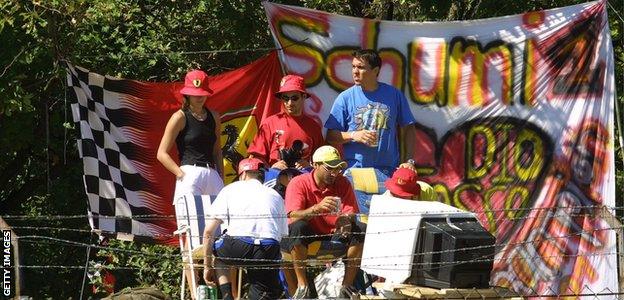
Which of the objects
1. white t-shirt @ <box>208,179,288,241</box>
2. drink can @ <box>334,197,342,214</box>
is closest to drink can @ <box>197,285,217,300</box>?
white t-shirt @ <box>208,179,288,241</box>

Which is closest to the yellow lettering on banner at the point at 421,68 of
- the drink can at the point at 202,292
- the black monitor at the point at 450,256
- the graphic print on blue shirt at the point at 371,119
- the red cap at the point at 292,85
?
the graphic print on blue shirt at the point at 371,119

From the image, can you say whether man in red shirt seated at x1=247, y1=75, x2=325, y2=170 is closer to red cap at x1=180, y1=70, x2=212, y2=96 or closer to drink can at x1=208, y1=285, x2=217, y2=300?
red cap at x1=180, y1=70, x2=212, y2=96

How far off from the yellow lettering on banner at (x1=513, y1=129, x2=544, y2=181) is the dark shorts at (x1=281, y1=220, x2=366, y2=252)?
2441 millimetres

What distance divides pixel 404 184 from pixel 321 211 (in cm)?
68

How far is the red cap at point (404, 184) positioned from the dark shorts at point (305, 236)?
361 millimetres

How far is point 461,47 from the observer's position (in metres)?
12.4

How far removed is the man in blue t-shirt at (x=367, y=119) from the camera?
11266mm

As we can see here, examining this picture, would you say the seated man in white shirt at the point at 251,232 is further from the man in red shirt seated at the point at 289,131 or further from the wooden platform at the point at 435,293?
the man in red shirt seated at the point at 289,131

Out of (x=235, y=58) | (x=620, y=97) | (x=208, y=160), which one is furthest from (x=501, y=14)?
(x=208, y=160)

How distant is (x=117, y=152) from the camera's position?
12.2 m

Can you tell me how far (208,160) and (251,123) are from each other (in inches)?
61.9

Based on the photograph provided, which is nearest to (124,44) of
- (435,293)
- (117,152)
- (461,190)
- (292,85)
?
(117,152)

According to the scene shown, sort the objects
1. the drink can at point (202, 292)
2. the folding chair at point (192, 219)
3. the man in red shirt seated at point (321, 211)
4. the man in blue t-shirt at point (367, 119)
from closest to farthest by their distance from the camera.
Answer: the drink can at point (202, 292) → the man in red shirt seated at point (321, 211) → the folding chair at point (192, 219) → the man in blue t-shirt at point (367, 119)

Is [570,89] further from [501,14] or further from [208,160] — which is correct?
[208,160]
